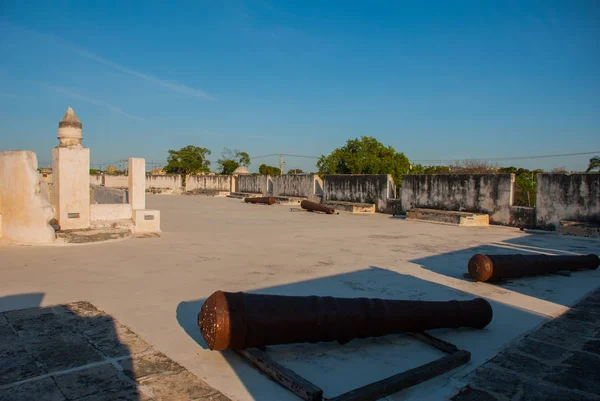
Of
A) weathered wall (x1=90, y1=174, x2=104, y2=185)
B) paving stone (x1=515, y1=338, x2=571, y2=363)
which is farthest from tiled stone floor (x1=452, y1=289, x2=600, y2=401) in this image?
weathered wall (x1=90, y1=174, x2=104, y2=185)

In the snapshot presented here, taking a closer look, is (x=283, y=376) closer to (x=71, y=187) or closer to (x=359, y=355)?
(x=359, y=355)

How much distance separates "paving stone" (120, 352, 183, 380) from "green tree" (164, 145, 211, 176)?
Result: 46472 mm

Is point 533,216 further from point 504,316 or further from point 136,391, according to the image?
point 136,391

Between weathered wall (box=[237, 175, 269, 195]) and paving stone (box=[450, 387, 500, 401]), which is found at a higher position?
weathered wall (box=[237, 175, 269, 195])

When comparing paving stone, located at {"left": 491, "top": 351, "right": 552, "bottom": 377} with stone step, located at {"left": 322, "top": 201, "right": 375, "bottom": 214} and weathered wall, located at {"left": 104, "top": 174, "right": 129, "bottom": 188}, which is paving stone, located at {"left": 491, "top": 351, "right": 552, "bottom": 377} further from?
weathered wall, located at {"left": 104, "top": 174, "right": 129, "bottom": 188}

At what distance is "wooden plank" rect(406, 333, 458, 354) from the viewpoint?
3035mm

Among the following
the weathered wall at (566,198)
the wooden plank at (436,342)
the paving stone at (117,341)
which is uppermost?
the weathered wall at (566,198)

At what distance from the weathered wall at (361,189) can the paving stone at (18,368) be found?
15.1 m

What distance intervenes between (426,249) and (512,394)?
546cm

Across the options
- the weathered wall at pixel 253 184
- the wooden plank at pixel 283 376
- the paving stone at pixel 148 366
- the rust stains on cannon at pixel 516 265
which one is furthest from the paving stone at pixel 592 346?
the weathered wall at pixel 253 184

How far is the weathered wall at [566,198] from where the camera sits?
10.3 meters

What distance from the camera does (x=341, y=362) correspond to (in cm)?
291

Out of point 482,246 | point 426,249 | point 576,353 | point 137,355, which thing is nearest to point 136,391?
point 137,355

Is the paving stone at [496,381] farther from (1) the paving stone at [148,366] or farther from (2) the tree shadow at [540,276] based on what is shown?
(2) the tree shadow at [540,276]
